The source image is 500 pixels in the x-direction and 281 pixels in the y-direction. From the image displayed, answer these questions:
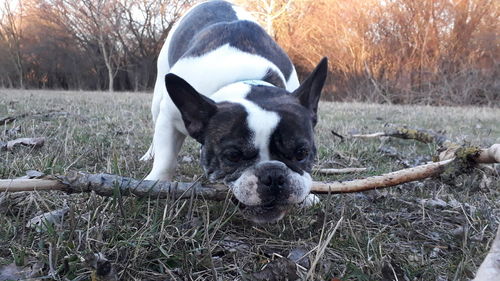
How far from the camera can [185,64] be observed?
10.3 ft

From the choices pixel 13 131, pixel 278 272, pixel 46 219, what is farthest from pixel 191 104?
pixel 13 131

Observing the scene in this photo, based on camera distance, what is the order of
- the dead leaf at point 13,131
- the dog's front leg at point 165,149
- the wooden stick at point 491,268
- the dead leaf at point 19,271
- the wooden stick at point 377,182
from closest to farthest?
the wooden stick at point 491,268 < the dead leaf at point 19,271 < the wooden stick at point 377,182 < the dog's front leg at point 165,149 < the dead leaf at point 13,131

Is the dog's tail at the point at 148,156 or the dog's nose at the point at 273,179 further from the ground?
the dog's nose at the point at 273,179

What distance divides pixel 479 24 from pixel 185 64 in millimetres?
13369

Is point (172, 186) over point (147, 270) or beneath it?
over

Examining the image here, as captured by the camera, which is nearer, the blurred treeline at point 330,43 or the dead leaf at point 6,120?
the dead leaf at point 6,120

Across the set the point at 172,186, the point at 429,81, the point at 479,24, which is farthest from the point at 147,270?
the point at 479,24

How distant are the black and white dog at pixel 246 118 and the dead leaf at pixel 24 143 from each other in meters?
0.78

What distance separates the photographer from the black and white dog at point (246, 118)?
1.93 metres

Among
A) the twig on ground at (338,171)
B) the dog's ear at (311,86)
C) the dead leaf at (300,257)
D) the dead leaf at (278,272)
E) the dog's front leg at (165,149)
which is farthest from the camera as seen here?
the twig on ground at (338,171)

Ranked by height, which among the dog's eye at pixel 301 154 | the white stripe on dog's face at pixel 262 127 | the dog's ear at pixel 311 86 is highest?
the dog's ear at pixel 311 86

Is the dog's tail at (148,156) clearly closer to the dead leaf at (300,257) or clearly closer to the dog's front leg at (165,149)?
the dog's front leg at (165,149)

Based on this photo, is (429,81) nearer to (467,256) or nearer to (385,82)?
(385,82)

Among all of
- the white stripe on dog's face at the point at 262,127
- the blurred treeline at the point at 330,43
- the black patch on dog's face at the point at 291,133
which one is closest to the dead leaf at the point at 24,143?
the black patch on dog's face at the point at 291,133
